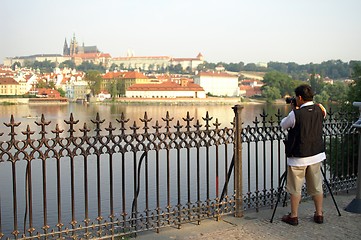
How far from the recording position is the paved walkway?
4898mm

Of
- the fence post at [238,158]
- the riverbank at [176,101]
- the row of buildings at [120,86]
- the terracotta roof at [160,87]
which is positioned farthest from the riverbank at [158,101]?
the fence post at [238,158]

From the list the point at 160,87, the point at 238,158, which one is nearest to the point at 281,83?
the point at 160,87

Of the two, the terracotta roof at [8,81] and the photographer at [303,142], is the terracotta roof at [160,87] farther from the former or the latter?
the photographer at [303,142]

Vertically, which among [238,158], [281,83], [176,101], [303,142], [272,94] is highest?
[303,142]

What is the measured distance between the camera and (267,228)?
16.9 feet

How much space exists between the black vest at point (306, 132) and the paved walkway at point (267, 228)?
77cm

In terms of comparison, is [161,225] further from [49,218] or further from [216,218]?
[49,218]

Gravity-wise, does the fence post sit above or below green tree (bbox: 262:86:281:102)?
above

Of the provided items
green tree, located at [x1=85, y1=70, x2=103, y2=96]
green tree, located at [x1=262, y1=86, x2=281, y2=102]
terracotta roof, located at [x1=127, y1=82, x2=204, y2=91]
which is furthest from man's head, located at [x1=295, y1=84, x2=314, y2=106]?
green tree, located at [x1=85, y1=70, x2=103, y2=96]

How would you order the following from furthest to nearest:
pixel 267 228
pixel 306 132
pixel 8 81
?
1. pixel 8 81
2. pixel 267 228
3. pixel 306 132

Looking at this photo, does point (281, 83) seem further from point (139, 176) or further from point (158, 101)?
point (139, 176)

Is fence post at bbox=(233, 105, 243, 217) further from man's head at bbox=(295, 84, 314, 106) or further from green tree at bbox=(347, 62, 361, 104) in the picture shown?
green tree at bbox=(347, 62, 361, 104)

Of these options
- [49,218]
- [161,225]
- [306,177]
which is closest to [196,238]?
[161,225]

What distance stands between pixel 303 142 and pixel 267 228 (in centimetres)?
96
